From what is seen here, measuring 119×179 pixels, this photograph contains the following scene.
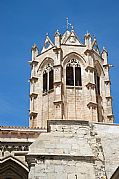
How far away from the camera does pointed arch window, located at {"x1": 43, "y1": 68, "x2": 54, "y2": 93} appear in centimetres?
2717

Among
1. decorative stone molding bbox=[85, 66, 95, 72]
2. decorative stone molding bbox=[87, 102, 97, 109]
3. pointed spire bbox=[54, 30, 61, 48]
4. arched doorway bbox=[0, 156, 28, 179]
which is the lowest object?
arched doorway bbox=[0, 156, 28, 179]

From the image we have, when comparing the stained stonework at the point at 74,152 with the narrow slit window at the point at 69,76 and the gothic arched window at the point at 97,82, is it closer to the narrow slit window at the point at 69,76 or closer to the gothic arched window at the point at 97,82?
the narrow slit window at the point at 69,76

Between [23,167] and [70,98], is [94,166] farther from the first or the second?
[70,98]

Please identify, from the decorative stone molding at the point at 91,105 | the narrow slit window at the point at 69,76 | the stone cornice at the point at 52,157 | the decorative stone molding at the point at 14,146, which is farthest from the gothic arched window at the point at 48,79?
the stone cornice at the point at 52,157

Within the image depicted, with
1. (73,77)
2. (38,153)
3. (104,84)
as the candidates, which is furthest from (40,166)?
(104,84)

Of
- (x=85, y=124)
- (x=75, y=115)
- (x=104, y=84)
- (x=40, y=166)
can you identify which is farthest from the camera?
(x=104, y=84)

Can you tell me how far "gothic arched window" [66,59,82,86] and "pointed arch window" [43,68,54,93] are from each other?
1277 millimetres

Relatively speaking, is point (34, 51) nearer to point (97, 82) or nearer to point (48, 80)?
point (48, 80)

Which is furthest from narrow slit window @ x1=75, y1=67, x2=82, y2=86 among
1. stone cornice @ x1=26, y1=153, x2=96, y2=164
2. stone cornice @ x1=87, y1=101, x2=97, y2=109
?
stone cornice @ x1=26, y1=153, x2=96, y2=164

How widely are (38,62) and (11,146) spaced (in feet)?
54.4

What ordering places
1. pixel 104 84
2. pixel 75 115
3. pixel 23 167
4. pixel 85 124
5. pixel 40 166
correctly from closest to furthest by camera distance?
pixel 40 166, pixel 85 124, pixel 23 167, pixel 75 115, pixel 104 84

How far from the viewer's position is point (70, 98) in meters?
26.3

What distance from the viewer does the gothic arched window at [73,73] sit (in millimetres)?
27105

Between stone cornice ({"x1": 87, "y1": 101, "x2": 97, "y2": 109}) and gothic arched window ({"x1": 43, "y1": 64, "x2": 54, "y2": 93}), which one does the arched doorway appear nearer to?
stone cornice ({"x1": 87, "y1": 101, "x2": 97, "y2": 109})
